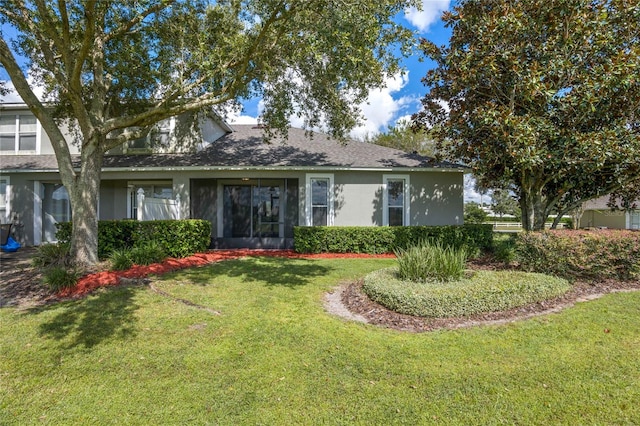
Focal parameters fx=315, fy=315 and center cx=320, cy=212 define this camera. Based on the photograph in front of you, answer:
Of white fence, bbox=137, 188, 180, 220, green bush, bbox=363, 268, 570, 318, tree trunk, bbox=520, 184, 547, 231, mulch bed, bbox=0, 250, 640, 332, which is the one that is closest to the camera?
mulch bed, bbox=0, 250, 640, 332

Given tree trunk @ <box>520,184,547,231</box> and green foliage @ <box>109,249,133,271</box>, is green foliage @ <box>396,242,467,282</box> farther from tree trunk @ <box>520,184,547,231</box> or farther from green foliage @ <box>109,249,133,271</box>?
green foliage @ <box>109,249,133,271</box>

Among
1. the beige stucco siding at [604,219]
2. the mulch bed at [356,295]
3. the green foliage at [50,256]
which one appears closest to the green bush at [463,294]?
the mulch bed at [356,295]

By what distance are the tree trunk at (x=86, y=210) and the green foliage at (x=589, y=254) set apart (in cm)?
1033

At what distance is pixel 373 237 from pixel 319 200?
269cm

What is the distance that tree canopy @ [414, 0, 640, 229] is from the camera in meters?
7.37

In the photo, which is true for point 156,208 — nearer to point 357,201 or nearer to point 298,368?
point 357,201

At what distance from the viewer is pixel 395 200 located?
40.7ft

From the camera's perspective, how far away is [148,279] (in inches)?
271

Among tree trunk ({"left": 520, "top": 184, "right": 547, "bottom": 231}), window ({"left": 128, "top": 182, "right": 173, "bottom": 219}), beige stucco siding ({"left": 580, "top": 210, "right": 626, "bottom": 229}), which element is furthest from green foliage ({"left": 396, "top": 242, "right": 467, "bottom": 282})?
beige stucco siding ({"left": 580, "top": 210, "right": 626, "bottom": 229})

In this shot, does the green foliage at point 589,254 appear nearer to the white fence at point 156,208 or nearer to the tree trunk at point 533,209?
the tree trunk at point 533,209

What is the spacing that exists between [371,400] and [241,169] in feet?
31.8

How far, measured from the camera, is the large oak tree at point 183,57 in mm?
6516


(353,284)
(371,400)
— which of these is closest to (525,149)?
(353,284)

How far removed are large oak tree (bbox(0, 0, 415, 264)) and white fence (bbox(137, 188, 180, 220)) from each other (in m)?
1.93
